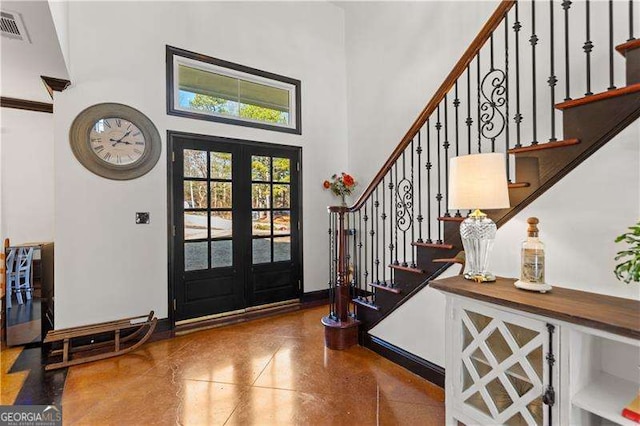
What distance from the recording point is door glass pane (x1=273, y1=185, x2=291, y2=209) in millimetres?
4245

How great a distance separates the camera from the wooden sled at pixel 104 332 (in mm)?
2740

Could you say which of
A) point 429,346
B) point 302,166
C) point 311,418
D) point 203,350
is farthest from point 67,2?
point 429,346

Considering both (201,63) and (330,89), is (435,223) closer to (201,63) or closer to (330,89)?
(330,89)

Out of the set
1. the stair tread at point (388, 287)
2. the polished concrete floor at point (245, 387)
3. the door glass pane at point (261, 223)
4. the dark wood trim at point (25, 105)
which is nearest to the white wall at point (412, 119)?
the stair tread at point (388, 287)

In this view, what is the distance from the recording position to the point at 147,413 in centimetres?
209

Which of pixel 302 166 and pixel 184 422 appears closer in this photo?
pixel 184 422

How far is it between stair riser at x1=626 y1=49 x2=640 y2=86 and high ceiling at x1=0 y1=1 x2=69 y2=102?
10.5 ft

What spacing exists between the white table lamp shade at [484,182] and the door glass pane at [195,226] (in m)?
2.93

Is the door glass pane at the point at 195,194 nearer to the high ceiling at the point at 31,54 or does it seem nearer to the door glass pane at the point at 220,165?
the door glass pane at the point at 220,165

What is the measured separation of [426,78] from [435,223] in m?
1.73

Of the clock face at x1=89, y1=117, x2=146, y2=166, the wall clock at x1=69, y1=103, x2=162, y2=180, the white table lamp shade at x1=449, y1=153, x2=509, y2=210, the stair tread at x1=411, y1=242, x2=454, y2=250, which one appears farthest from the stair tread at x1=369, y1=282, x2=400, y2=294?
the clock face at x1=89, y1=117, x2=146, y2=166

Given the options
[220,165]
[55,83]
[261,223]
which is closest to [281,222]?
[261,223]

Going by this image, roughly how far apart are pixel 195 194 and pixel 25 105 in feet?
8.75

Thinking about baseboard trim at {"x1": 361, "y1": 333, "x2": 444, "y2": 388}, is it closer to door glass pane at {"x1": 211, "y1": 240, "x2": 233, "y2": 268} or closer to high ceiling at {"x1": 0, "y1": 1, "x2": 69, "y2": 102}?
door glass pane at {"x1": 211, "y1": 240, "x2": 233, "y2": 268}
